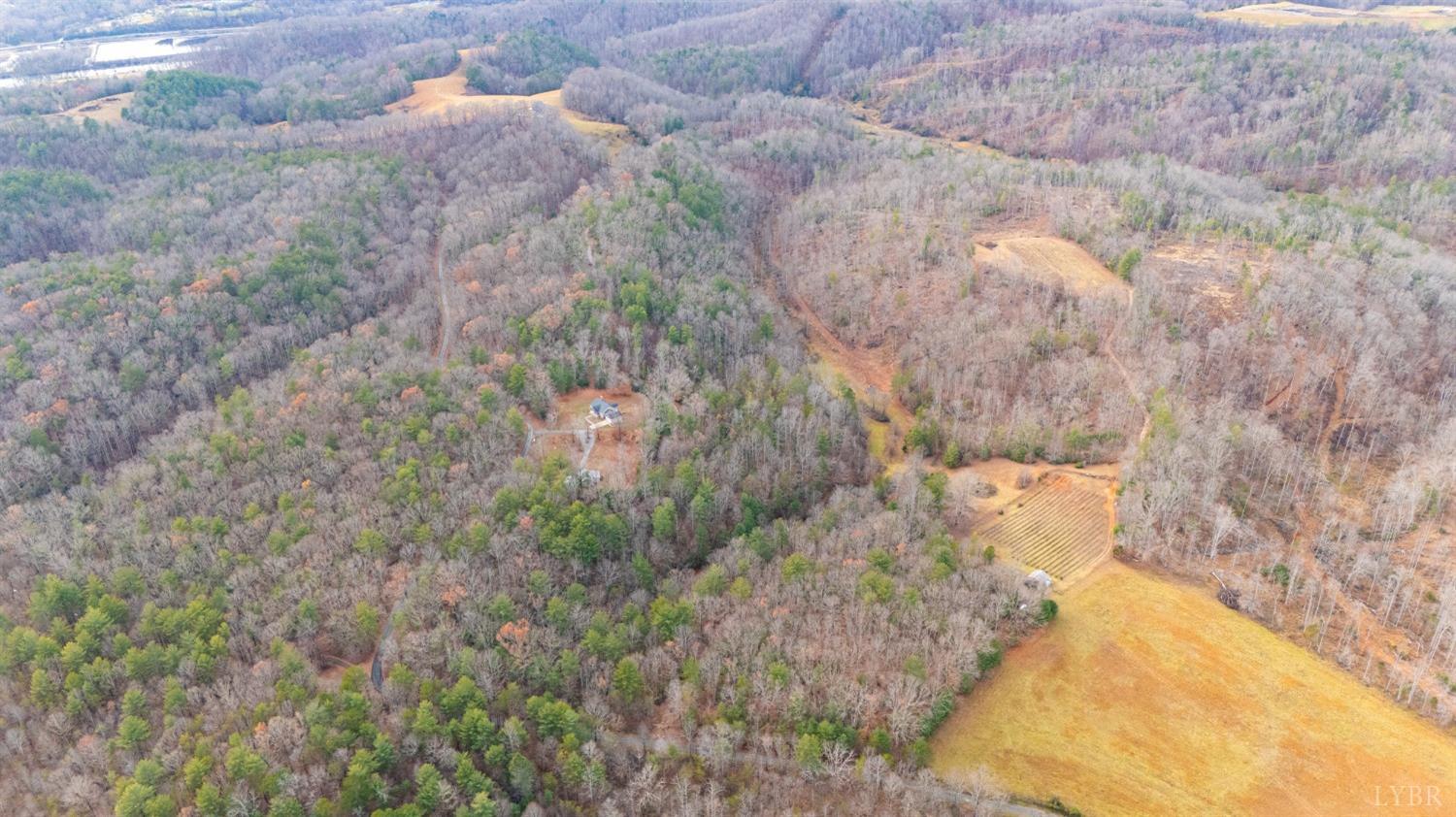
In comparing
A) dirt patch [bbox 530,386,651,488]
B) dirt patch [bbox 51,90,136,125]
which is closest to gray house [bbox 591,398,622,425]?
dirt patch [bbox 530,386,651,488]

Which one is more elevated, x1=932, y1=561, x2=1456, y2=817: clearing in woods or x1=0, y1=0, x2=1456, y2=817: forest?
x1=0, y1=0, x2=1456, y2=817: forest

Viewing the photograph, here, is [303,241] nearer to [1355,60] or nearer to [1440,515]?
[1440,515]

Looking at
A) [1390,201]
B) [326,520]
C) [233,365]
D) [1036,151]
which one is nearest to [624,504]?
[326,520]

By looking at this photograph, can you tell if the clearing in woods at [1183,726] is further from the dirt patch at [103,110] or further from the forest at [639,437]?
the dirt patch at [103,110]

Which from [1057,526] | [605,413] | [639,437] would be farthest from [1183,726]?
[605,413]

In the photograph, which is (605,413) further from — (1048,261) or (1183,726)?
(1048,261)

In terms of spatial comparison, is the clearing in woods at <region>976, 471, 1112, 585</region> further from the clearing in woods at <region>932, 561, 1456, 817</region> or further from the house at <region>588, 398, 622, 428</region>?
the house at <region>588, 398, 622, 428</region>
